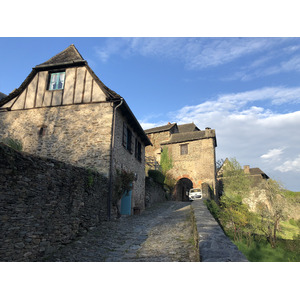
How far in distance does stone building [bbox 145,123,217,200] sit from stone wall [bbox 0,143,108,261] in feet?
53.3

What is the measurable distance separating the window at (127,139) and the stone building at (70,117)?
6 centimetres

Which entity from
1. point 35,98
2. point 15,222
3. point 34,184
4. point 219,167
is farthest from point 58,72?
point 219,167

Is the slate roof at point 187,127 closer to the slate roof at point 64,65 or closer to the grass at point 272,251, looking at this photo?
the grass at point 272,251

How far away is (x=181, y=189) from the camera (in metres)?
26.6

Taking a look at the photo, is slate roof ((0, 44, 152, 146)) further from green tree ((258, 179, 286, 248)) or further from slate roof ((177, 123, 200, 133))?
slate roof ((177, 123, 200, 133))

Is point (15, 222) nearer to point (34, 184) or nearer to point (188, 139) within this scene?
point (34, 184)

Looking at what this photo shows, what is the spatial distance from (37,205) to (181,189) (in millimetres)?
22490

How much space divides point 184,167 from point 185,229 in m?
16.2

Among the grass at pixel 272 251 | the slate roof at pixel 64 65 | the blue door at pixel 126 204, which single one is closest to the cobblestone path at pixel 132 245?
the blue door at pixel 126 204

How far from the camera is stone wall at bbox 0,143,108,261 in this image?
4.44 metres

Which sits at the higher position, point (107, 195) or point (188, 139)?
point (188, 139)

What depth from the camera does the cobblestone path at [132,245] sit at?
17.4ft

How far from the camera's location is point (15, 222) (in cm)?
458

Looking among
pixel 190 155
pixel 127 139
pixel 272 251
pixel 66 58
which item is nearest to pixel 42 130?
pixel 66 58
